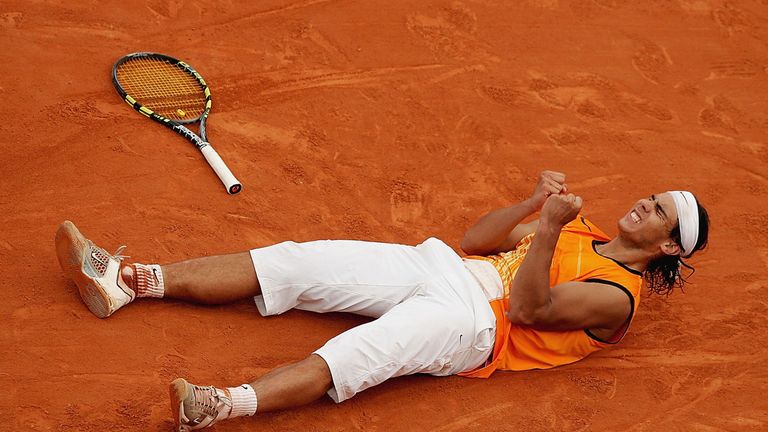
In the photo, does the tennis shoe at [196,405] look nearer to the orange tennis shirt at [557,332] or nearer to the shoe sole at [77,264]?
the shoe sole at [77,264]

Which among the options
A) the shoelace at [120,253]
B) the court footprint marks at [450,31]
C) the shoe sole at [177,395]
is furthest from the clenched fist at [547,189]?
the court footprint marks at [450,31]

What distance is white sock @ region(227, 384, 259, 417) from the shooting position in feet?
13.3

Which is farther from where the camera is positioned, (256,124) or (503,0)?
(503,0)

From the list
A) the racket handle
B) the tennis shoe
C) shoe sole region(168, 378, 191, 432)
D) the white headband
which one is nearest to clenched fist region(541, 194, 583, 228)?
the white headband

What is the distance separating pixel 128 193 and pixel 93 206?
8.7 inches

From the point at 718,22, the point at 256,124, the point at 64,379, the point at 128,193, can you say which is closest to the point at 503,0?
the point at 718,22

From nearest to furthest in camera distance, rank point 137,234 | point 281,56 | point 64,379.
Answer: point 64,379 < point 137,234 < point 281,56

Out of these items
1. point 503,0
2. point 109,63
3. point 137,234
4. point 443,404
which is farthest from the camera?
point 503,0

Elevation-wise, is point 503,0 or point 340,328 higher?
point 503,0

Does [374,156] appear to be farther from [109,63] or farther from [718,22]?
[718,22]

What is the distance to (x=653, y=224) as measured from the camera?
4730 millimetres

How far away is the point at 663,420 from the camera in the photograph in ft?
15.6

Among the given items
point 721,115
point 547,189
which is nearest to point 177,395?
point 547,189

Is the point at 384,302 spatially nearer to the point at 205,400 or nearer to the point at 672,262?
the point at 205,400
